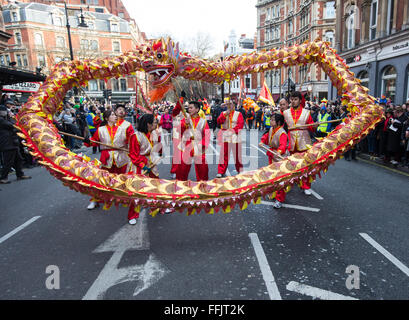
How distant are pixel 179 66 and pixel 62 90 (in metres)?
1.69

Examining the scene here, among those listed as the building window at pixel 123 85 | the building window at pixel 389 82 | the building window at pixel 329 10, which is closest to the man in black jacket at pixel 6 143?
the building window at pixel 389 82

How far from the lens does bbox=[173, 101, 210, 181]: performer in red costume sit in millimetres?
5729

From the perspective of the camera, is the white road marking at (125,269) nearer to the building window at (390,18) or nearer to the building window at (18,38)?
the building window at (390,18)

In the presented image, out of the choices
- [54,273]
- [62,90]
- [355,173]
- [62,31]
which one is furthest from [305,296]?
[62,31]

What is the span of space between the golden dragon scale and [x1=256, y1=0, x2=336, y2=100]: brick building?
76.1 ft

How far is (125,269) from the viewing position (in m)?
3.26

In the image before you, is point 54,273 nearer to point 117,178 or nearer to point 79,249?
point 79,249

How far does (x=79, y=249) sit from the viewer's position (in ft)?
12.3

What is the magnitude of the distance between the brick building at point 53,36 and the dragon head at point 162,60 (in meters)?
42.4

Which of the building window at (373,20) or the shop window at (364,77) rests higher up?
the building window at (373,20)

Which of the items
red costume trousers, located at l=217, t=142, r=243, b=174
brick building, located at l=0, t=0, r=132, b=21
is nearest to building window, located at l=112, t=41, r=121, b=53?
brick building, located at l=0, t=0, r=132, b=21

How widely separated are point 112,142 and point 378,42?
18365mm

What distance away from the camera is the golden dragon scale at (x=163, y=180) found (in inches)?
129

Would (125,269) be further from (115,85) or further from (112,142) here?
(115,85)
